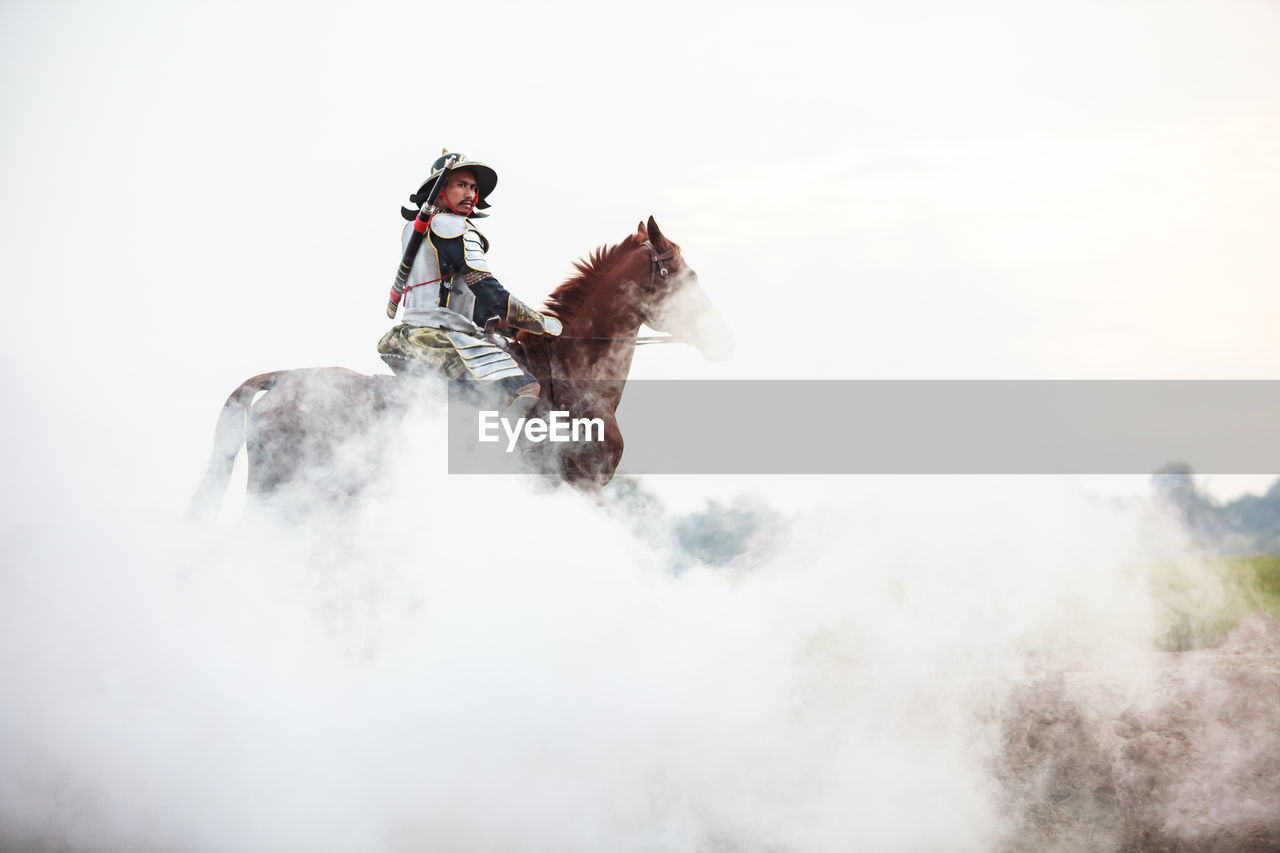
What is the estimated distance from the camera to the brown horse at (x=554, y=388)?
298 inches

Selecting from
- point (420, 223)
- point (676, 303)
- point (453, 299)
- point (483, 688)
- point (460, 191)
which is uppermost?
point (460, 191)

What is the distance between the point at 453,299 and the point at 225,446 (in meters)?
2.23

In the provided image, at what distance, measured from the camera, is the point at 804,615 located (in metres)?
8.44

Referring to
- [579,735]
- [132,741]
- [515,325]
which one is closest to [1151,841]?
[579,735]

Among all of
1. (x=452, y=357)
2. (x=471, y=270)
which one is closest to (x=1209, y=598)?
(x=452, y=357)

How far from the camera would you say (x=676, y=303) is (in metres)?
8.57

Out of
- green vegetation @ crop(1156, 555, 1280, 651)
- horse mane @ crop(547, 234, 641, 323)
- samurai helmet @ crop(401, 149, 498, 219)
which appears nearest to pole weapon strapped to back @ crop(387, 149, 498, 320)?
samurai helmet @ crop(401, 149, 498, 219)

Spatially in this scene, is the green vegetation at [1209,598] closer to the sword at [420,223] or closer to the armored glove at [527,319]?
the armored glove at [527,319]

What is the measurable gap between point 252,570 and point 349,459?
114 centimetres

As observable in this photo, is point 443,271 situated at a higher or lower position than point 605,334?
higher

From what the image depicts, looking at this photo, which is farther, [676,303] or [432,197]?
[676,303]

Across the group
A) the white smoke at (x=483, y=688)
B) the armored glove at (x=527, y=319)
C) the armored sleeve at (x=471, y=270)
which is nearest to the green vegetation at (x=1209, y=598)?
the white smoke at (x=483, y=688)

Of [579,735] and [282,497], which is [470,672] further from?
[282,497]

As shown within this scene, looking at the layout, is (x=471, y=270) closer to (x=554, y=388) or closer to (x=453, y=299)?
(x=453, y=299)
